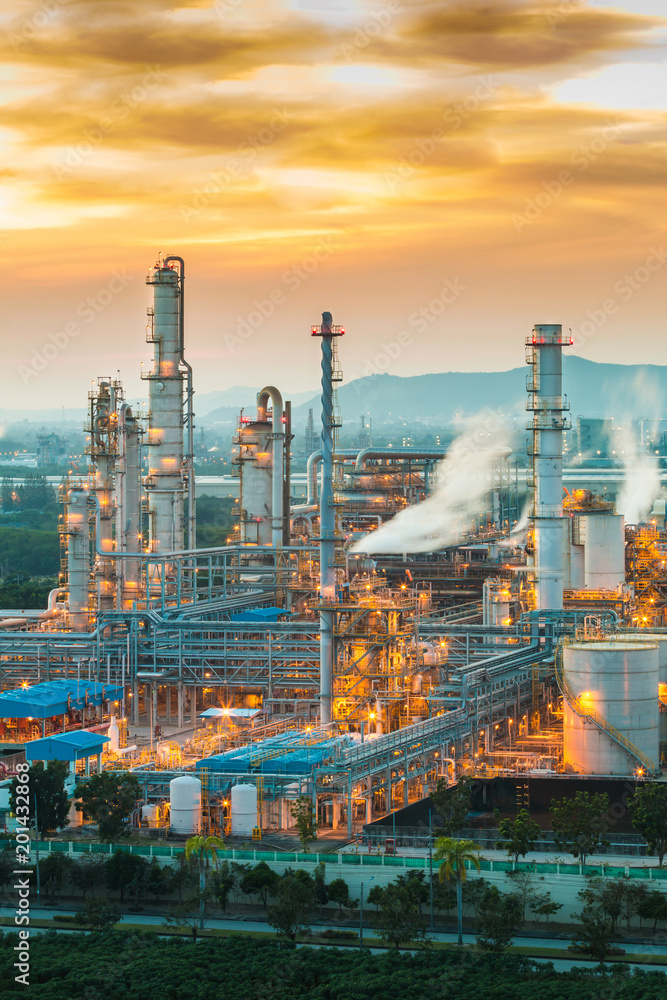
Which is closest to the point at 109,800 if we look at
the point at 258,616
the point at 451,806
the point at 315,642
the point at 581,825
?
the point at 451,806

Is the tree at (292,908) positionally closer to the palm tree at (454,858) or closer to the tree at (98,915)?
the palm tree at (454,858)

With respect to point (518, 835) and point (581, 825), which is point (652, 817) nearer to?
point (581, 825)

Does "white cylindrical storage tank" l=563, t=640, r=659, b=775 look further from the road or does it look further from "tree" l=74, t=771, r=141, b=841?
"tree" l=74, t=771, r=141, b=841

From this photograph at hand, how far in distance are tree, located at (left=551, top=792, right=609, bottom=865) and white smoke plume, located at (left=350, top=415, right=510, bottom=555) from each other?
2521 cm

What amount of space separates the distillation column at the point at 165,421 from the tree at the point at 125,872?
79.6 feet

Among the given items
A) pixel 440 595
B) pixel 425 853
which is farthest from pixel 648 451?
pixel 425 853

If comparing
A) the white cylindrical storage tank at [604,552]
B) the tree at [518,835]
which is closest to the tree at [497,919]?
the tree at [518,835]

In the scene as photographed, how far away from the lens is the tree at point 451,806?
3064 cm

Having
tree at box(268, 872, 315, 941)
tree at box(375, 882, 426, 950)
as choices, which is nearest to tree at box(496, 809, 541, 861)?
tree at box(375, 882, 426, 950)

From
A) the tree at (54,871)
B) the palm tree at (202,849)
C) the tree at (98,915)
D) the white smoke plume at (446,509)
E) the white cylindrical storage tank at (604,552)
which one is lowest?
the tree at (98,915)

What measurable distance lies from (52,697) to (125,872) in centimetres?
1210

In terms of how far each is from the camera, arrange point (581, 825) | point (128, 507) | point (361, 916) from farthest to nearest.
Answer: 1. point (128, 507)
2. point (581, 825)
3. point (361, 916)

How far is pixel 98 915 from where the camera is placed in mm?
27812

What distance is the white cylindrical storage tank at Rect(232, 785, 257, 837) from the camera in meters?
31.7
